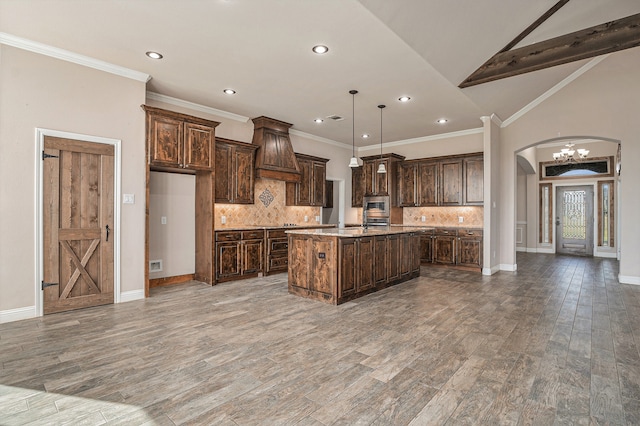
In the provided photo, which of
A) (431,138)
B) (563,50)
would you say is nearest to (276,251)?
(431,138)

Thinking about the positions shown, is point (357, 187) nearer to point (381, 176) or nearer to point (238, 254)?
point (381, 176)

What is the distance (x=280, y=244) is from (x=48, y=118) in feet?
13.1

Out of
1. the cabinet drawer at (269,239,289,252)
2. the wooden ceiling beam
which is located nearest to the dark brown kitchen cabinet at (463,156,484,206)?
the wooden ceiling beam

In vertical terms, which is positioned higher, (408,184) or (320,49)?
(320,49)

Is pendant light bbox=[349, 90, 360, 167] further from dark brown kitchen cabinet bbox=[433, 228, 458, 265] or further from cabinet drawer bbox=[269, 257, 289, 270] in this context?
dark brown kitchen cabinet bbox=[433, 228, 458, 265]

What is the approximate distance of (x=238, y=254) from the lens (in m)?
5.86

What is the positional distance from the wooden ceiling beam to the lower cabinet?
323 cm

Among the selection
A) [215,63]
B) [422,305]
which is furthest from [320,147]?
[422,305]

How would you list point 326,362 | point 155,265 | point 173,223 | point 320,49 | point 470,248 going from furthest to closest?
point 470,248 < point 173,223 < point 155,265 < point 320,49 < point 326,362

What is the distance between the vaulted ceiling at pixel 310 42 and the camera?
10.4ft

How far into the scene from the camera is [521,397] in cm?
219

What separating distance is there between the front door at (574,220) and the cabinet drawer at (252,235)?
9.66m

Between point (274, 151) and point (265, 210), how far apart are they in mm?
1255

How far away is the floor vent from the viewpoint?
538 cm
